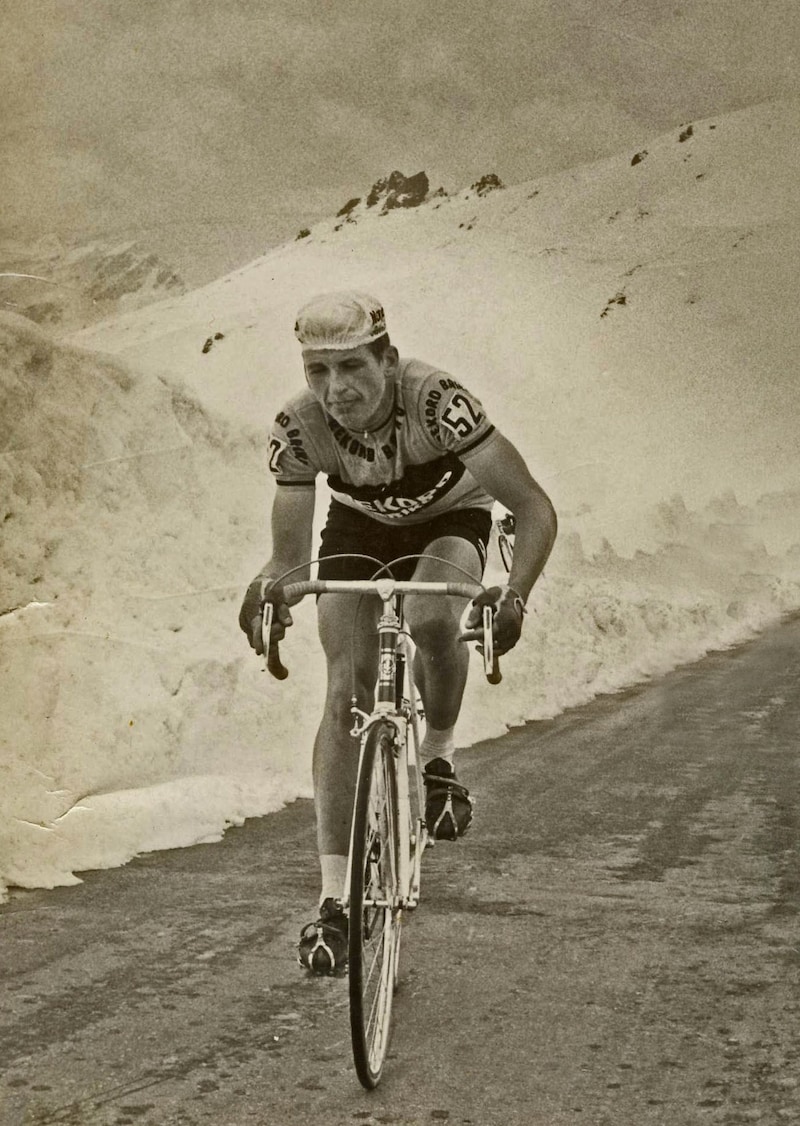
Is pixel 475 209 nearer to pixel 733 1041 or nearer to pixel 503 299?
pixel 503 299

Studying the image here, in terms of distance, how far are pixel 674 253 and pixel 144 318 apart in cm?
383

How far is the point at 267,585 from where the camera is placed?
355 cm

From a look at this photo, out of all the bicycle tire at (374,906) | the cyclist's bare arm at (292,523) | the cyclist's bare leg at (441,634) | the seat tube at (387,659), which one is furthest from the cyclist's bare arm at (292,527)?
the bicycle tire at (374,906)

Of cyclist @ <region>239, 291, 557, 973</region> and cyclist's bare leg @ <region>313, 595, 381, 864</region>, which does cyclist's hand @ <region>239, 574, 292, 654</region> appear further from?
cyclist's bare leg @ <region>313, 595, 381, 864</region>

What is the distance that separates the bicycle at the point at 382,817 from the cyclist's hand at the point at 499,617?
0.9 inches

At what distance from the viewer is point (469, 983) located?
12.5 ft

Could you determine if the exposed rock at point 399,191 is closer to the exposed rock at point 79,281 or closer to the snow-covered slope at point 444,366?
the snow-covered slope at point 444,366

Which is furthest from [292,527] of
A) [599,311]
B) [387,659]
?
[599,311]

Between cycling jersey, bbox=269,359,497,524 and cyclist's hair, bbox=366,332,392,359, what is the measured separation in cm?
11

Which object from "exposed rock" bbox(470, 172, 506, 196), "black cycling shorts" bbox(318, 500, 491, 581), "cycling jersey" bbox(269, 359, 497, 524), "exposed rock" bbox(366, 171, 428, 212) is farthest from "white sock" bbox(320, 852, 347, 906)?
"exposed rock" bbox(470, 172, 506, 196)

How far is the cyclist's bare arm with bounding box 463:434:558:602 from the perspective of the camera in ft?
12.9

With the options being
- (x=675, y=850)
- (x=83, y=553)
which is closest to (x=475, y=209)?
(x=83, y=553)

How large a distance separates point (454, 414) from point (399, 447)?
239 mm

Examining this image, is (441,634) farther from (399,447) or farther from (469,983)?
(469,983)
